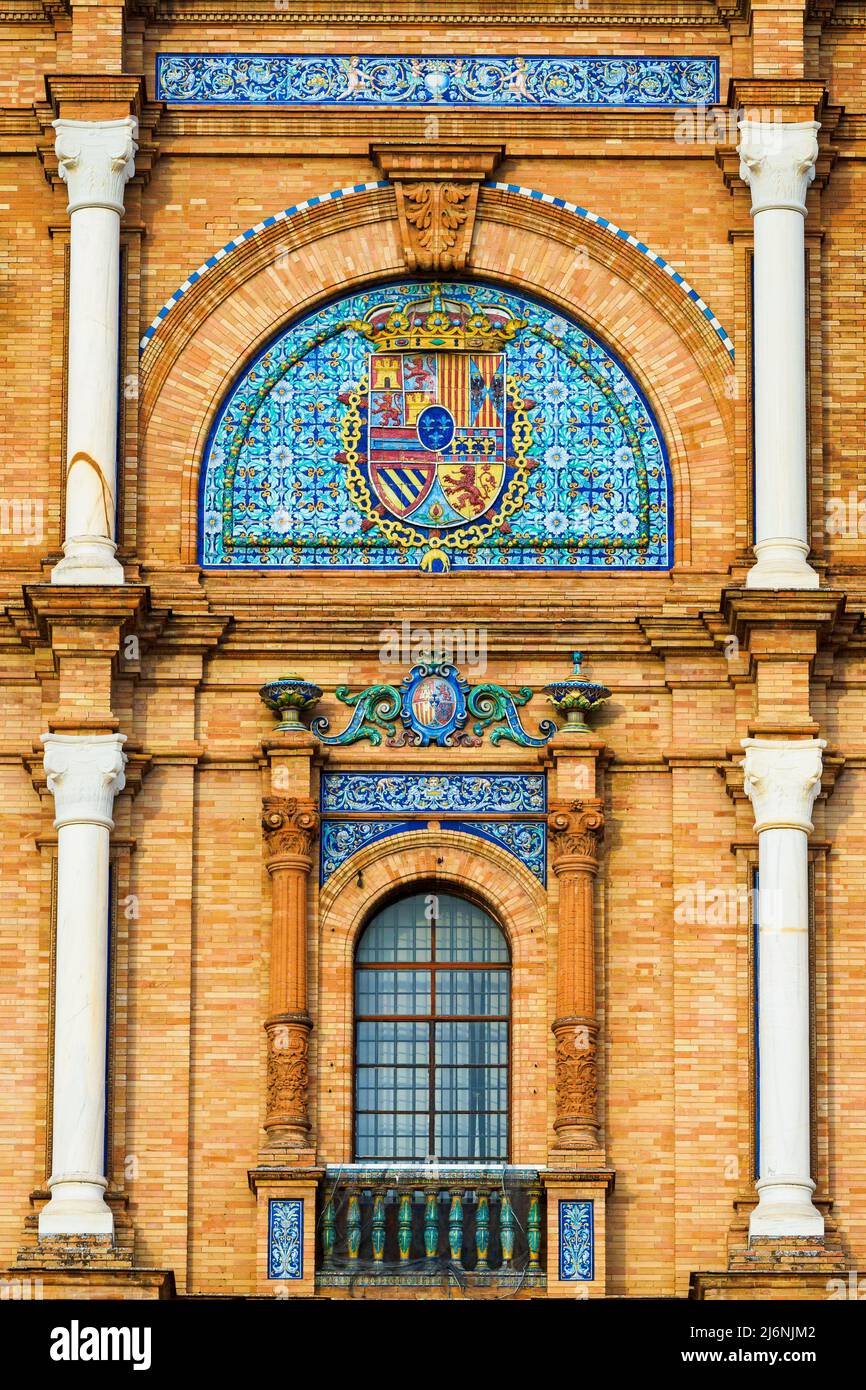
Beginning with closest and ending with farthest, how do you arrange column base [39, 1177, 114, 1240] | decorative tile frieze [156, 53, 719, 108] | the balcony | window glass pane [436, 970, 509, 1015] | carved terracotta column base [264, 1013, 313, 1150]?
column base [39, 1177, 114, 1240], the balcony, carved terracotta column base [264, 1013, 313, 1150], window glass pane [436, 970, 509, 1015], decorative tile frieze [156, 53, 719, 108]

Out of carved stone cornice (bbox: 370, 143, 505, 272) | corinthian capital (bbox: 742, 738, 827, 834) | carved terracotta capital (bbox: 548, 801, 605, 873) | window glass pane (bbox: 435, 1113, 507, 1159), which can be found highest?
carved stone cornice (bbox: 370, 143, 505, 272)

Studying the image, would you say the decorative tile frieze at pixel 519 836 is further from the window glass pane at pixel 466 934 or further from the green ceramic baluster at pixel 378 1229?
the green ceramic baluster at pixel 378 1229

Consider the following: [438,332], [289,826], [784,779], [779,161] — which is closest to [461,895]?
[289,826]

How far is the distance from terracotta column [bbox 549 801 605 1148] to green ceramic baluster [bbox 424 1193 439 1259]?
1089mm

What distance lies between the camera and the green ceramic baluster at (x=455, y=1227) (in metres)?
37.7

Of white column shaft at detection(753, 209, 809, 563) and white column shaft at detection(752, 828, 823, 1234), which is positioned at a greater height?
white column shaft at detection(753, 209, 809, 563)

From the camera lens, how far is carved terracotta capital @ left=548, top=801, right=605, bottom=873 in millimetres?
38594

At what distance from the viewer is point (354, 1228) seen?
37719mm

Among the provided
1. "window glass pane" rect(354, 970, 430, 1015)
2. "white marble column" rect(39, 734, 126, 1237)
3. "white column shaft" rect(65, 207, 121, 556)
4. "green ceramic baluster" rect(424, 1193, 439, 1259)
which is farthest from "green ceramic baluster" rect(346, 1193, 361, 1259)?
"white column shaft" rect(65, 207, 121, 556)

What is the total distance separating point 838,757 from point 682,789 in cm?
126

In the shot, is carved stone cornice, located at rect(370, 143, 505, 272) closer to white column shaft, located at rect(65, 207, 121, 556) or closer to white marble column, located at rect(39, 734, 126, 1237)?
white column shaft, located at rect(65, 207, 121, 556)

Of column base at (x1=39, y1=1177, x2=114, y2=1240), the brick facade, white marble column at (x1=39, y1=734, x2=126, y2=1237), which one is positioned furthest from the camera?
the brick facade

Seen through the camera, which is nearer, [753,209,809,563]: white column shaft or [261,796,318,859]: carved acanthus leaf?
[261,796,318,859]: carved acanthus leaf

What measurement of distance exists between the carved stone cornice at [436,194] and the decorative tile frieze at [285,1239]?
26.0 ft
